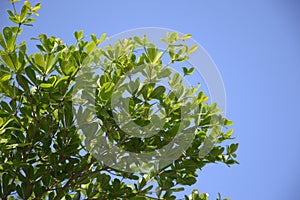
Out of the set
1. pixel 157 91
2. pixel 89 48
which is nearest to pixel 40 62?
pixel 89 48

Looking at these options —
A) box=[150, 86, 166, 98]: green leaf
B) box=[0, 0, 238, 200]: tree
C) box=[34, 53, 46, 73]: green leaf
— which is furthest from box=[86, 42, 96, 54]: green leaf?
box=[150, 86, 166, 98]: green leaf

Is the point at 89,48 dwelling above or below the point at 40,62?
above

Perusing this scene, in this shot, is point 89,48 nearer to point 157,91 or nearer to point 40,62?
point 40,62

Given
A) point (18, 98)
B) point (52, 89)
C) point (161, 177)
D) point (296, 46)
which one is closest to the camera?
point (52, 89)

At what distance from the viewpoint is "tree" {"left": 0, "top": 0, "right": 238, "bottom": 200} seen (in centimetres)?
→ 139

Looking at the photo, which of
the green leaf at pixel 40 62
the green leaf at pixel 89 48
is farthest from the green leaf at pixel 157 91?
the green leaf at pixel 40 62

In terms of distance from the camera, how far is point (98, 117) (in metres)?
1.46

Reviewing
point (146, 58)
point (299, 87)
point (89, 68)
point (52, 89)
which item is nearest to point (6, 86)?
point (52, 89)

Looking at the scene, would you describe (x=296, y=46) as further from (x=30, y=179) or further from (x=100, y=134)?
(x=30, y=179)

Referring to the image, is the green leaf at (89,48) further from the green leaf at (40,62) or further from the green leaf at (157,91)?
the green leaf at (157,91)

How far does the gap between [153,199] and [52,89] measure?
0.72 meters

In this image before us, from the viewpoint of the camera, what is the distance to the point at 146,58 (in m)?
1.52

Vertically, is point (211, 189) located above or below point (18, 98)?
above

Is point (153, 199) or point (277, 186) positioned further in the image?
point (277, 186)
